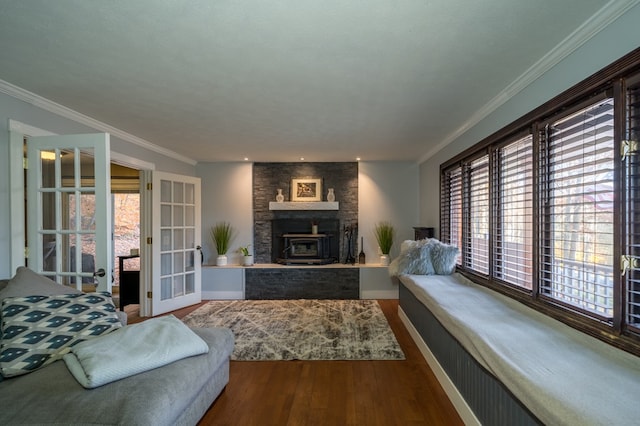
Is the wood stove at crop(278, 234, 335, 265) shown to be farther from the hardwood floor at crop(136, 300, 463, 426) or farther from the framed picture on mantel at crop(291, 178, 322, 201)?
the hardwood floor at crop(136, 300, 463, 426)

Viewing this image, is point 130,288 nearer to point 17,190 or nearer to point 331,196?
point 17,190

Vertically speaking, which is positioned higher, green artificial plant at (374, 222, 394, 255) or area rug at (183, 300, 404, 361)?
green artificial plant at (374, 222, 394, 255)

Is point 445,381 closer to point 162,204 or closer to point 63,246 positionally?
point 63,246

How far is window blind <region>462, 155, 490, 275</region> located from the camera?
296 centimetres

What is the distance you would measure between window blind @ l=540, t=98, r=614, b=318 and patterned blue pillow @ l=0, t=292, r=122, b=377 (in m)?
A: 2.95

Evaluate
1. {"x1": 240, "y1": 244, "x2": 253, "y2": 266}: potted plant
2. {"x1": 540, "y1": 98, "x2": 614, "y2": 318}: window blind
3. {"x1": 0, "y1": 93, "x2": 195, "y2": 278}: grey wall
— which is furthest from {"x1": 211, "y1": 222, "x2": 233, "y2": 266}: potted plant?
{"x1": 540, "y1": 98, "x2": 614, "y2": 318}: window blind

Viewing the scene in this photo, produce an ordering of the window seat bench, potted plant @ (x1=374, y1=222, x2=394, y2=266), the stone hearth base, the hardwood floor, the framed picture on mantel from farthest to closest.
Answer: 1. the framed picture on mantel
2. potted plant @ (x1=374, y1=222, x2=394, y2=266)
3. the stone hearth base
4. the hardwood floor
5. the window seat bench

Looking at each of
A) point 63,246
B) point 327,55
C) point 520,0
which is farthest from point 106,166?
point 520,0

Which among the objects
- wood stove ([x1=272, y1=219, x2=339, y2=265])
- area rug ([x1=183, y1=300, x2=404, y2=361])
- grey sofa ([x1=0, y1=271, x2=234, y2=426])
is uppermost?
wood stove ([x1=272, y1=219, x2=339, y2=265])

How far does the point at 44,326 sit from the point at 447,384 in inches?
110

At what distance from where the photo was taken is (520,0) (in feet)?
4.53

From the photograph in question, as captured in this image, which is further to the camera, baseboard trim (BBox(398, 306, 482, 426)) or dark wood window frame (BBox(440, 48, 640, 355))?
baseboard trim (BBox(398, 306, 482, 426))

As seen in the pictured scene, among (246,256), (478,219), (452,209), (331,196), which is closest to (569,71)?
(478,219)

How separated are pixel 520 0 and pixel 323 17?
940 millimetres
